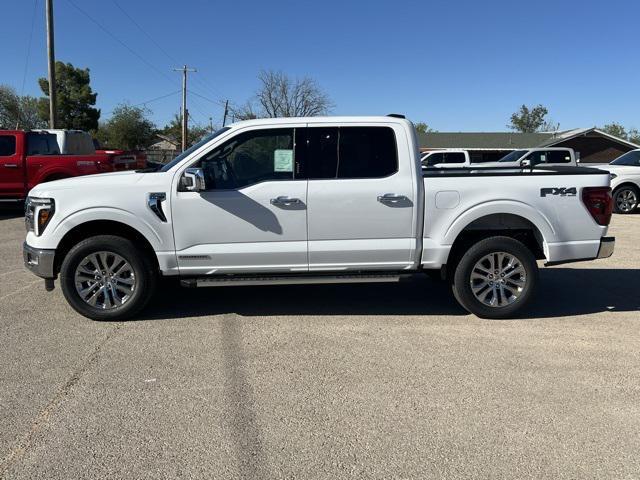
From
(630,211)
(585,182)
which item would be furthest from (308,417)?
(630,211)

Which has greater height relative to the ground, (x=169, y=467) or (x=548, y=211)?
(x=548, y=211)

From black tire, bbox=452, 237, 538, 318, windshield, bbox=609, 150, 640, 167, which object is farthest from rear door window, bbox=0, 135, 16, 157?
windshield, bbox=609, 150, 640, 167

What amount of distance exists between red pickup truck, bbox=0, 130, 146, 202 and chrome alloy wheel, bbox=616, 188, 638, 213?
13.7m

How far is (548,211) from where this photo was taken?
17.5ft

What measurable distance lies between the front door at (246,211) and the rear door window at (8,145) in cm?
984

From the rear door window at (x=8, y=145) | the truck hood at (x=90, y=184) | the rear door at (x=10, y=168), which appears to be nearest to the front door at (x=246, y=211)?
the truck hood at (x=90, y=184)

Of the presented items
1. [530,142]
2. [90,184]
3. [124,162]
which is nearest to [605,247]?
[90,184]

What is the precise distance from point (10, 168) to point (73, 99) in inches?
1672

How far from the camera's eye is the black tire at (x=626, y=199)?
15.0 metres

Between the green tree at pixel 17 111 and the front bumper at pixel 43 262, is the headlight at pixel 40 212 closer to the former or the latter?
the front bumper at pixel 43 262

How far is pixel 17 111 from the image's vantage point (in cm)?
5716

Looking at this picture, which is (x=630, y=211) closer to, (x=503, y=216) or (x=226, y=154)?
(x=503, y=216)

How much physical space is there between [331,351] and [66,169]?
34.9ft

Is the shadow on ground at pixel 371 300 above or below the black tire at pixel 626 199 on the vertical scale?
below
